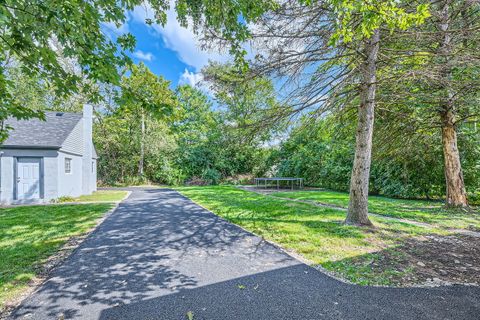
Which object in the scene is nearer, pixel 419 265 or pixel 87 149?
pixel 419 265

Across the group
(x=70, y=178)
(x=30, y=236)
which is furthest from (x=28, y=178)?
(x=30, y=236)

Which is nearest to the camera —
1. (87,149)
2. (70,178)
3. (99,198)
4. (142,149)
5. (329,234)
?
(329,234)

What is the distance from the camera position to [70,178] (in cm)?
1222

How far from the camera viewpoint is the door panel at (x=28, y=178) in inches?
414

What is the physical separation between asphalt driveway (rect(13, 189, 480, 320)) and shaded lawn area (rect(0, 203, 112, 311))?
405mm

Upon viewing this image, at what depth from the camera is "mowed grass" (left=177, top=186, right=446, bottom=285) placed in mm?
3747

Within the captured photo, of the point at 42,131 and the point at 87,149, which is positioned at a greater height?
the point at 42,131

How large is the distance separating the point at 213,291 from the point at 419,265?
3.23 metres

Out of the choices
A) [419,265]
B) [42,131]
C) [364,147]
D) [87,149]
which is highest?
[42,131]

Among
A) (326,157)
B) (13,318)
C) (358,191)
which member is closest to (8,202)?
(13,318)

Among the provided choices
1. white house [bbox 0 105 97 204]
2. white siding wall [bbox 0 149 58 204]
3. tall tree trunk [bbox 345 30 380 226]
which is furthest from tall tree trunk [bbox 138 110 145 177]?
tall tree trunk [bbox 345 30 380 226]

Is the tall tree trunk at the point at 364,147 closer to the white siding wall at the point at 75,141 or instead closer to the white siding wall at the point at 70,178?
the white siding wall at the point at 70,178

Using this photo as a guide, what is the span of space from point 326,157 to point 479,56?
12.3 meters

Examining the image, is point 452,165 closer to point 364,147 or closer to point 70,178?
point 364,147
